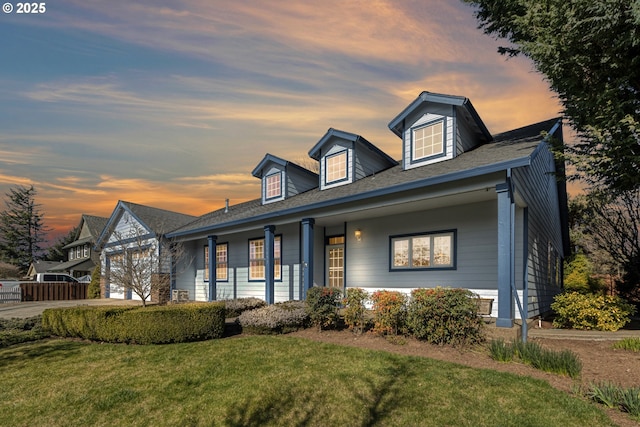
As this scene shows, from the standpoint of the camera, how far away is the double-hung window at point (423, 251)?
Answer: 11.1 meters

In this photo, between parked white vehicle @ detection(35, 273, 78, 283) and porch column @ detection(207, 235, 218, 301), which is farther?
parked white vehicle @ detection(35, 273, 78, 283)

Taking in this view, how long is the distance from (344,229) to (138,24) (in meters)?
8.68

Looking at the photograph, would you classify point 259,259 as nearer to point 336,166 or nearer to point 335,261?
point 335,261

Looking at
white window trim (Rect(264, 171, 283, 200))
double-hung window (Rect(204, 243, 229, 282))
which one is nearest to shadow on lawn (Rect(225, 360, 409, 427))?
white window trim (Rect(264, 171, 283, 200))

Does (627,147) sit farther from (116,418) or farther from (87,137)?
(87,137)

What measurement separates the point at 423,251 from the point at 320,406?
767 centimetres

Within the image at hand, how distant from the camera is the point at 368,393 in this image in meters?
5.05

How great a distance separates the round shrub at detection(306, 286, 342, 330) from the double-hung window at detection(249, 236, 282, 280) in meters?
6.78

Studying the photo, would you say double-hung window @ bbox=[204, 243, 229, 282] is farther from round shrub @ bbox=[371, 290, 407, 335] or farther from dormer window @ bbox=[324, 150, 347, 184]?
round shrub @ bbox=[371, 290, 407, 335]

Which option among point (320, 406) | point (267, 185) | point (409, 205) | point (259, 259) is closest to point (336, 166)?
point (267, 185)

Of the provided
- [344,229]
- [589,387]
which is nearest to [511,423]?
[589,387]

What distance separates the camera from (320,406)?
4773 millimetres

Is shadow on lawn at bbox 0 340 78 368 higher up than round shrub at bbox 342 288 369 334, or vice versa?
round shrub at bbox 342 288 369 334

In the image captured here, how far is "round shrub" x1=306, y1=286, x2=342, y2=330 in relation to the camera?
873 centimetres
